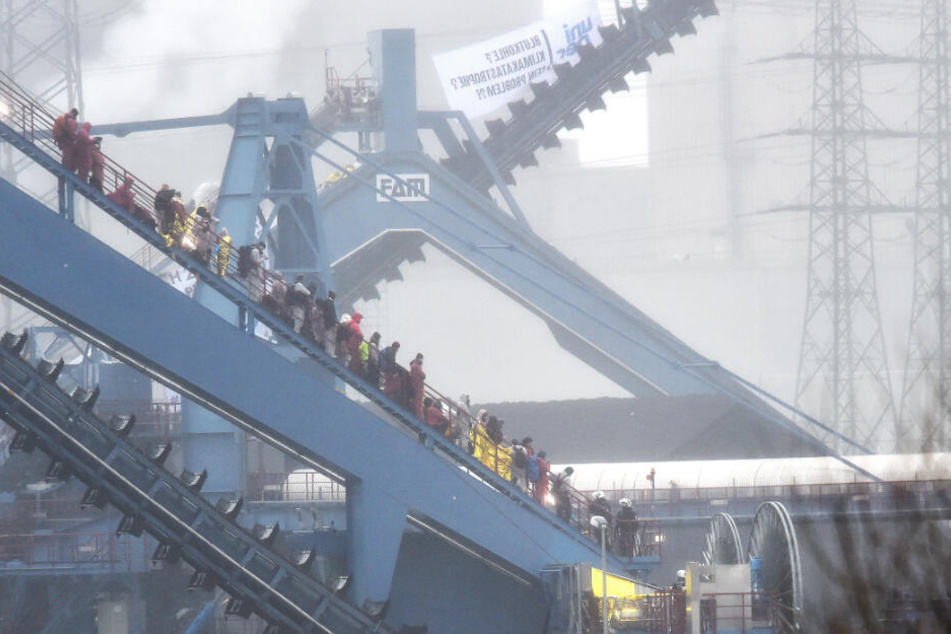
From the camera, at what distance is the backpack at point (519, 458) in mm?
30531

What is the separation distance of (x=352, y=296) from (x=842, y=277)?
1059 inches

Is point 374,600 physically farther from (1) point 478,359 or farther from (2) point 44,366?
(1) point 478,359

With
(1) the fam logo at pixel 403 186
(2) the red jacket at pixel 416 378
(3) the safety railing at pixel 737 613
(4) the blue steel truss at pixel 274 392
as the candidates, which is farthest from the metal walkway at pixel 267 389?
(1) the fam logo at pixel 403 186

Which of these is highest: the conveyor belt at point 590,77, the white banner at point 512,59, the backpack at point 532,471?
the white banner at point 512,59

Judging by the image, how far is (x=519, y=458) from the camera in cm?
3056

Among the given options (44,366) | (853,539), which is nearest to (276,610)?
(44,366)

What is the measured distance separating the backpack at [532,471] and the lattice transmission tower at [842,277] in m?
28.0

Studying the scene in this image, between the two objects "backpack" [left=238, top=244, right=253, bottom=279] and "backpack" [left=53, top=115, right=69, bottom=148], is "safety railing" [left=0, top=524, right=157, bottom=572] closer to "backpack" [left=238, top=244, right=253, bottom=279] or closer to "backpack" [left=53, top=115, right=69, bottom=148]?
"backpack" [left=238, top=244, right=253, bottom=279]

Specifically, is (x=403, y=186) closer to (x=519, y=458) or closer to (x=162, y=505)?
(x=519, y=458)

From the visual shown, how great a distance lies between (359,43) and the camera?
8425cm

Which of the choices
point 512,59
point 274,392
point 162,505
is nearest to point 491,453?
point 274,392

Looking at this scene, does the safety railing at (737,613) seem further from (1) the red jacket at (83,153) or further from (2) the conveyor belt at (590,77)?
(2) the conveyor belt at (590,77)

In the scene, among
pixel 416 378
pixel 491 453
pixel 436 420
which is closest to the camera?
pixel 416 378

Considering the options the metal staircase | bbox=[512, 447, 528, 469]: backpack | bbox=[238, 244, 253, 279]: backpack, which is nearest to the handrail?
bbox=[238, 244, 253, 279]: backpack
